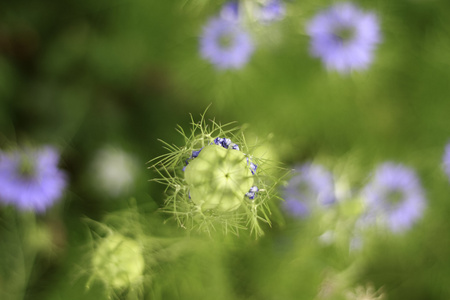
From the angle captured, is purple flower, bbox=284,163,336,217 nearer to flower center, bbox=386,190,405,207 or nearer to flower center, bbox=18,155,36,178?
flower center, bbox=386,190,405,207

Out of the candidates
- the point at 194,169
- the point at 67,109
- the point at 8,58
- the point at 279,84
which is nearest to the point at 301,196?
the point at 279,84

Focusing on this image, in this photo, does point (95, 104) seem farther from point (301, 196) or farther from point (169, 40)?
point (301, 196)

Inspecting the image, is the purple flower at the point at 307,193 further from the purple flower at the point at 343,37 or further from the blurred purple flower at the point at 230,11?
the blurred purple flower at the point at 230,11

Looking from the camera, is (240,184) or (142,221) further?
(142,221)

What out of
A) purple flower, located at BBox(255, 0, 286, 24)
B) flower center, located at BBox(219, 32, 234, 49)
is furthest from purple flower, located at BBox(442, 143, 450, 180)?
flower center, located at BBox(219, 32, 234, 49)

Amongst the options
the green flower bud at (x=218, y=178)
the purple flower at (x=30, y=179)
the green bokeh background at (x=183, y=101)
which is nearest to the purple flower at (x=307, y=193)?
Answer: the green bokeh background at (x=183, y=101)

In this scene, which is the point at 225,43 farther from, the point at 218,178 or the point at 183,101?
the point at 218,178
